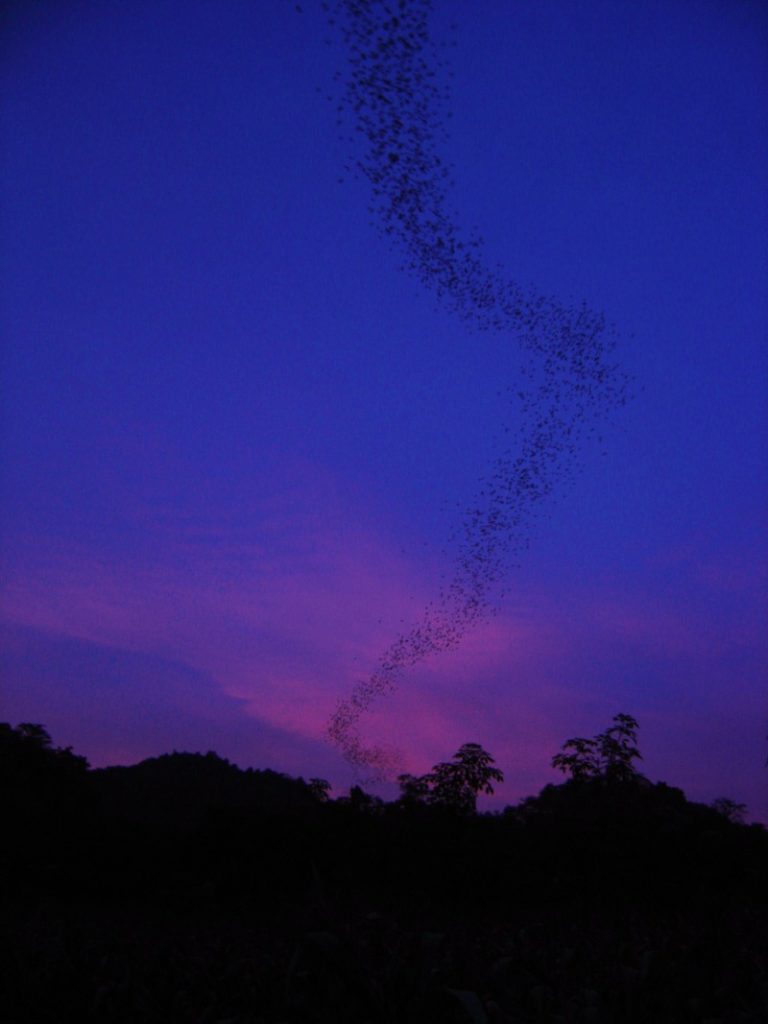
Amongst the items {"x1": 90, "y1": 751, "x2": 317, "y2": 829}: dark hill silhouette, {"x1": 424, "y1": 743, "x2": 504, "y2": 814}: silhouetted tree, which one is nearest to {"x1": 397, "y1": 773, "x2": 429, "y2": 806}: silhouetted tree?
{"x1": 424, "y1": 743, "x2": 504, "y2": 814}: silhouetted tree

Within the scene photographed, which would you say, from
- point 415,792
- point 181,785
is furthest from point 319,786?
point 181,785

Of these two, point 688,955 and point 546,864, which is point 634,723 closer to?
point 546,864

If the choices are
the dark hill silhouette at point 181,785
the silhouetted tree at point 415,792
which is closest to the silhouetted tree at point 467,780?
the silhouetted tree at point 415,792

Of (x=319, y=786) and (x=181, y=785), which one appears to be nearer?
(x=319, y=786)

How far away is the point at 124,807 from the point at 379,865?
1119 inches

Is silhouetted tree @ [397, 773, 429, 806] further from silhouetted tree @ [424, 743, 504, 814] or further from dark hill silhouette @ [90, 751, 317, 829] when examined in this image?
dark hill silhouette @ [90, 751, 317, 829]

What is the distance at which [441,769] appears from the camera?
2464cm

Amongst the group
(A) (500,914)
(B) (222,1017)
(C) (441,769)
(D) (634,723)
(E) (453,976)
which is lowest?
(B) (222,1017)

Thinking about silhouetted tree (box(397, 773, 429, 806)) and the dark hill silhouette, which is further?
the dark hill silhouette

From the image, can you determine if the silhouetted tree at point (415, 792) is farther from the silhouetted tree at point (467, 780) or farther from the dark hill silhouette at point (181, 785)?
the dark hill silhouette at point (181, 785)

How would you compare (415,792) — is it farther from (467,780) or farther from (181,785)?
(181,785)

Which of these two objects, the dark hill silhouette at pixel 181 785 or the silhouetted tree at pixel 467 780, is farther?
the dark hill silhouette at pixel 181 785

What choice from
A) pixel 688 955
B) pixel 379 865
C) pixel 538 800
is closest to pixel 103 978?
pixel 688 955

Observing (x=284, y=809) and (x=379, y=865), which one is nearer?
(x=379, y=865)
